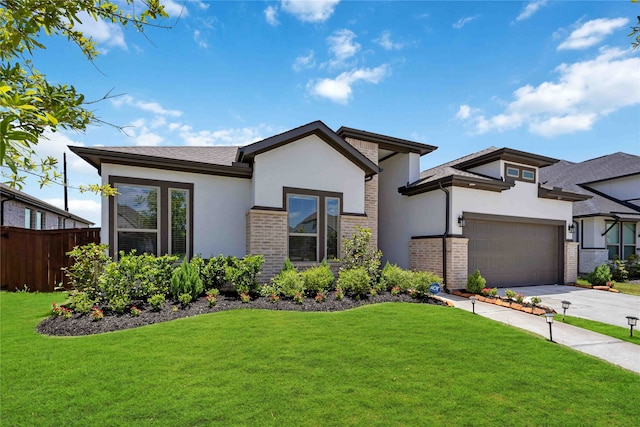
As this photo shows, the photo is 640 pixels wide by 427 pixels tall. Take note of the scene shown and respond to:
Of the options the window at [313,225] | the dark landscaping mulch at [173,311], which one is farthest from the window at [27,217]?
the window at [313,225]

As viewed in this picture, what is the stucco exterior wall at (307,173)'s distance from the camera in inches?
376

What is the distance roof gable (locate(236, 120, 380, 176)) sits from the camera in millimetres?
9380

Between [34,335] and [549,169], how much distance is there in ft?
92.5

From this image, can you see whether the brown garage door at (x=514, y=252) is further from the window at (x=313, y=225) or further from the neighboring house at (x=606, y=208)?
the window at (x=313, y=225)

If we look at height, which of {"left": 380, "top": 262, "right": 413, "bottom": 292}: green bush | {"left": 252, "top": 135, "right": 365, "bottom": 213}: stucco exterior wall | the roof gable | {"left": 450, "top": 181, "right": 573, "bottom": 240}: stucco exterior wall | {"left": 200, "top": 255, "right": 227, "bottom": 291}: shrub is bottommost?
{"left": 380, "top": 262, "right": 413, "bottom": 292}: green bush

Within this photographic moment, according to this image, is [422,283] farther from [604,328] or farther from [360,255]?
[604,328]

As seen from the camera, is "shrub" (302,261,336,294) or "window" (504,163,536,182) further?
"window" (504,163,536,182)

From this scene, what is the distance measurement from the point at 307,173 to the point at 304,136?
1182 mm

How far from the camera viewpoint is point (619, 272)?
15234mm

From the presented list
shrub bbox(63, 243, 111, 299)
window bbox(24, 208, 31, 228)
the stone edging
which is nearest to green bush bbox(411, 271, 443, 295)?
the stone edging

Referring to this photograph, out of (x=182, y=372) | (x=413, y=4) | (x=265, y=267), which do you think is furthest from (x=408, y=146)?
(x=182, y=372)

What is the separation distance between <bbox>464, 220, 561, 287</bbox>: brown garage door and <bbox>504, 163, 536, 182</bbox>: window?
184 centimetres

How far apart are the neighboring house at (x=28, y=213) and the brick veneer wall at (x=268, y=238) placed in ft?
35.8

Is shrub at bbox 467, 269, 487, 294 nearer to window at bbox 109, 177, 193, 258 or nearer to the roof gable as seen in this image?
the roof gable
